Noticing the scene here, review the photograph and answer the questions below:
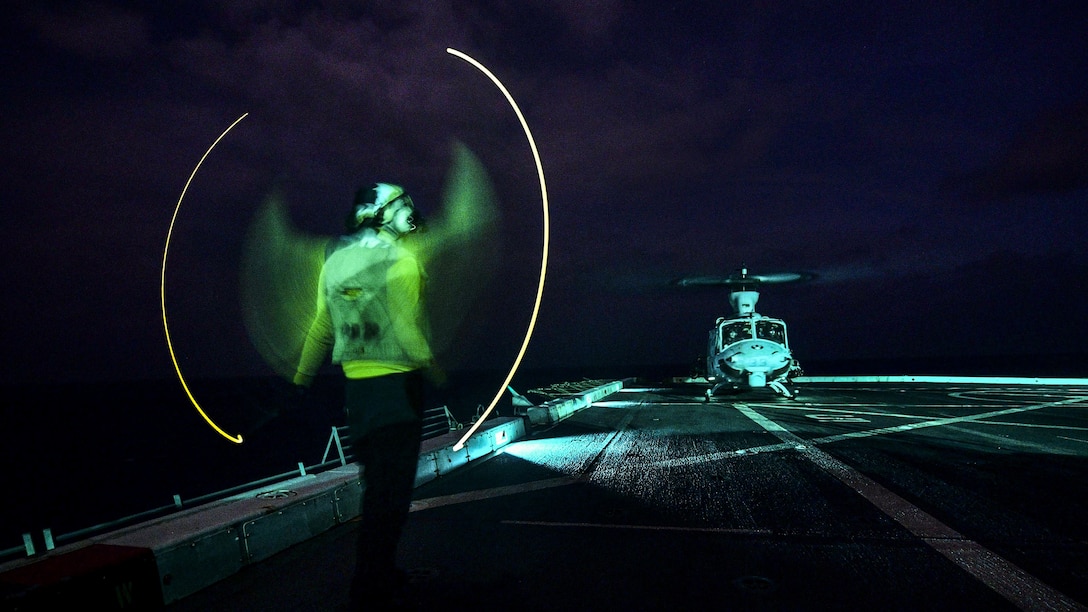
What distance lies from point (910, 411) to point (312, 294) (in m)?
16.2

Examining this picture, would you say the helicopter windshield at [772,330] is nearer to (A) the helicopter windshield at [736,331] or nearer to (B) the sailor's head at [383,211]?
(A) the helicopter windshield at [736,331]

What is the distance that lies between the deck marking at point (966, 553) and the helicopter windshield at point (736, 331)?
15.0m

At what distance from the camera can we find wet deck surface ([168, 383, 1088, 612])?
355 centimetres

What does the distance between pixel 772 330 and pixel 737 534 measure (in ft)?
62.7

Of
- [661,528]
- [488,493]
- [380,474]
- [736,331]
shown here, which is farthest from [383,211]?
[736,331]

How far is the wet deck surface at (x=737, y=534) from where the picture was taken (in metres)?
3.55

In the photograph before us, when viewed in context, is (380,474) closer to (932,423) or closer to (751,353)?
(932,423)

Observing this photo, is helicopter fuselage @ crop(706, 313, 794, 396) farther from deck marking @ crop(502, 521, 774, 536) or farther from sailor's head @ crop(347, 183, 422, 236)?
sailor's head @ crop(347, 183, 422, 236)

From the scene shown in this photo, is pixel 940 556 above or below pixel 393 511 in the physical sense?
below

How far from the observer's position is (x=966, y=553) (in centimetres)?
412

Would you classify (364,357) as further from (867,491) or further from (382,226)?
(867,491)

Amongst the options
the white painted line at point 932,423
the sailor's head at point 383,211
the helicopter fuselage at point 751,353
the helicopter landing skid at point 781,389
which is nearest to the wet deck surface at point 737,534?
the white painted line at point 932,423

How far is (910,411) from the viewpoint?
1526 cm

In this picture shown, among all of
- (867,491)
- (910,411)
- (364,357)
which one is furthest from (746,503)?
(910,411)
